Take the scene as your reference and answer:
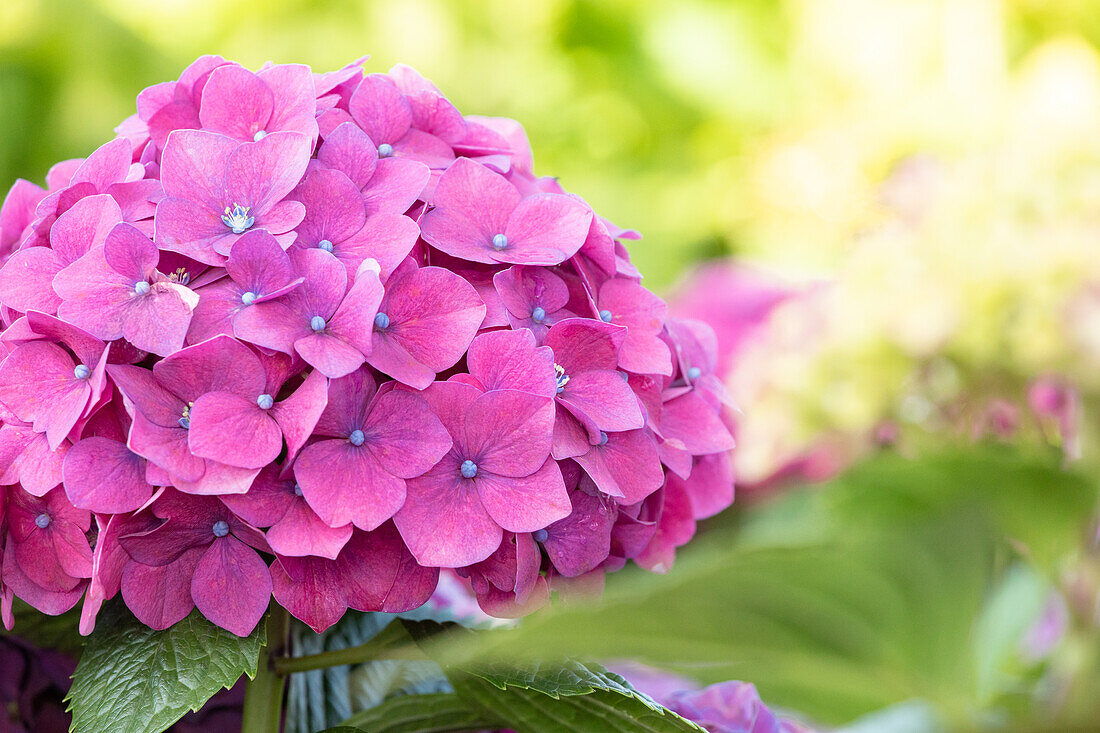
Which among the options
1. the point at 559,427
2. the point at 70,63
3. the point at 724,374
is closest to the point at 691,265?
the point at 724,374

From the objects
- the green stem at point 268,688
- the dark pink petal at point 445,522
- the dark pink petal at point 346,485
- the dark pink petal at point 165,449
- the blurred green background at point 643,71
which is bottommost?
the green stem at point 268,688

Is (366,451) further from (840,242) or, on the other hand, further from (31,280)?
(840,242)

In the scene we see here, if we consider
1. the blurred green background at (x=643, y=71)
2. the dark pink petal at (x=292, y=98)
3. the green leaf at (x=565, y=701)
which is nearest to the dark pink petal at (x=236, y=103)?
the dark pink petal at (x=292, y=98)

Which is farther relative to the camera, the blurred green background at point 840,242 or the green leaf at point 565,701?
the green leaf at point 565,701

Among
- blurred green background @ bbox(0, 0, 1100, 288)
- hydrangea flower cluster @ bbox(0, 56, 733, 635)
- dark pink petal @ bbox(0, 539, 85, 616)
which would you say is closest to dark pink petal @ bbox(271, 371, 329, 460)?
hydrangea flower cluster @ bbox(0, 56, 733, 635)

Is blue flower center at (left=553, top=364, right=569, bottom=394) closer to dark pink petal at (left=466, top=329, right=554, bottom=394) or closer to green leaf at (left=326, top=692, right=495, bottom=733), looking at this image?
dark pink petal at (left=466, top=329, right=554, bottom=394)

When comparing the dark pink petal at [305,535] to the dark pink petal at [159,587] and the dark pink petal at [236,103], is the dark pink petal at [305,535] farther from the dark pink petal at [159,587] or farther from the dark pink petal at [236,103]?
the dark pink petal at [236,103]
